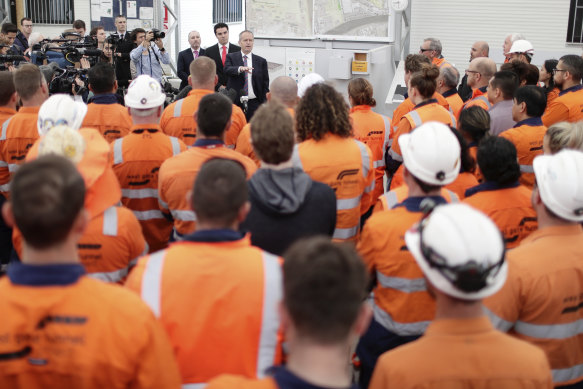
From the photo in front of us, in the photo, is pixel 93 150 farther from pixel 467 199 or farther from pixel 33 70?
pixel 33 70

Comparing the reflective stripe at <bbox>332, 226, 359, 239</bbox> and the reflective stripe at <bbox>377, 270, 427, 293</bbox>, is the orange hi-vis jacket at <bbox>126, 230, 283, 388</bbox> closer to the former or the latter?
the reflective stripe at <bbox>377, 270, 427, 293</bbox>

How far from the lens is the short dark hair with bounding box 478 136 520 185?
338 centimetres

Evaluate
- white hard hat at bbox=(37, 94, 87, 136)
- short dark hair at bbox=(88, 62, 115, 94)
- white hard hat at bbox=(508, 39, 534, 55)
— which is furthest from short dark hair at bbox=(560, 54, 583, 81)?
white hard hat at bbox=(37, 94, 87, 136)

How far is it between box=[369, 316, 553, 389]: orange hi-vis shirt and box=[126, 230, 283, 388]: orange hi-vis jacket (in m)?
0.47

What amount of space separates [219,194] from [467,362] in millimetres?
1032

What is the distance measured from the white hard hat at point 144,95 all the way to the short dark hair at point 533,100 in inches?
116

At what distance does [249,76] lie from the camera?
31.6 ft

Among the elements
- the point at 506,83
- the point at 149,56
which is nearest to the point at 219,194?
the point at 506,83

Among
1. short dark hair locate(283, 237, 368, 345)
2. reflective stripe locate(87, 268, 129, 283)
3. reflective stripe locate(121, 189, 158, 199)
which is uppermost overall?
short dark hair locate(283, 237, 368, 345)

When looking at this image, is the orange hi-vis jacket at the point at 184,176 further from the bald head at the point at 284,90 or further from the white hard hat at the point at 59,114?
the bald head at the point at 284,90

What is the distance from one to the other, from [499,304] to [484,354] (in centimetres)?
56

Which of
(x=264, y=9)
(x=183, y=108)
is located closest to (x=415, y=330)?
(x=183, y=108)

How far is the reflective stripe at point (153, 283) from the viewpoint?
2.08 meters

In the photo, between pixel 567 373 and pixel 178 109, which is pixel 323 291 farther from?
pixel 178 109
